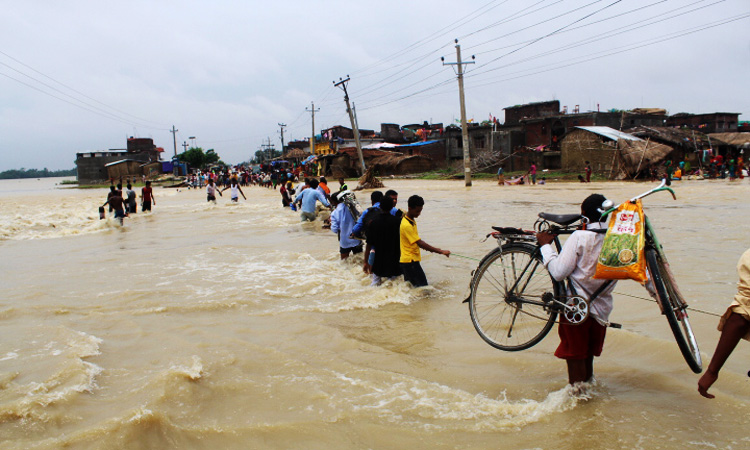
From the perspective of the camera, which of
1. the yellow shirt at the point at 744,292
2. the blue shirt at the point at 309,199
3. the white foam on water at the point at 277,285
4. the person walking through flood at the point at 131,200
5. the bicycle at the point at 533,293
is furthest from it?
the person walking through flood at the point at 131,200

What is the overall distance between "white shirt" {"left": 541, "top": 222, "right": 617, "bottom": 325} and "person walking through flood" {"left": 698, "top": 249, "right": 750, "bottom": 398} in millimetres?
639

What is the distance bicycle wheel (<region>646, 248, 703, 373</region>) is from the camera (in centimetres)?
323

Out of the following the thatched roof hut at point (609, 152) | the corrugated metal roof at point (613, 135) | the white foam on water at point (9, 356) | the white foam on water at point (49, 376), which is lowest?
the white foam on water at point (49, 376)

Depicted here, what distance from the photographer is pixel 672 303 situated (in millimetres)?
3287

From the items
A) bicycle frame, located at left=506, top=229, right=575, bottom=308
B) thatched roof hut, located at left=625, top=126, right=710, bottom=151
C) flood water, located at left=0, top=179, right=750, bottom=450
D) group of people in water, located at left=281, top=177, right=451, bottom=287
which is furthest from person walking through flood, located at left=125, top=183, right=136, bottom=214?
thatched roof hut, located at left=625, top=126, right=710, bottom=151

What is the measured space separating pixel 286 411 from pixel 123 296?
499 cm

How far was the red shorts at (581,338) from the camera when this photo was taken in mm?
3691

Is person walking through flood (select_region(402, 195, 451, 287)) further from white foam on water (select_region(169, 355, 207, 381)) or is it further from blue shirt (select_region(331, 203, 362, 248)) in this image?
white foam on water (select_region(169, 355, 207, 381))

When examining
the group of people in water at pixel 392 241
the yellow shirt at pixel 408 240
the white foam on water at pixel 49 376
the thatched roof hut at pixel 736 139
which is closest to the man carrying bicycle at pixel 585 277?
the group of people in water at pixel 392 241

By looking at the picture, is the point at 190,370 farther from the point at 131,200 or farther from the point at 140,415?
the point at 131,200

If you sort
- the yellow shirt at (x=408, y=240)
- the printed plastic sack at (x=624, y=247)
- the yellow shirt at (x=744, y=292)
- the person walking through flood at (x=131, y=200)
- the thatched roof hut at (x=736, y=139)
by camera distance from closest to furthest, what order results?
the yellow shirt at (x=744, y=292) < the printed plastic sack at (x=624, y=247) < the yellow shirt at (x=408, y=240) < the person walking through flood at (x=131, y=200) < the thatched roof hut at (x=736, y=139)

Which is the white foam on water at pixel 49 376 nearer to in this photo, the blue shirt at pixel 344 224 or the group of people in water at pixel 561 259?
the group of people in water at pixel 561 259

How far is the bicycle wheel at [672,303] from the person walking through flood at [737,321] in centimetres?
14

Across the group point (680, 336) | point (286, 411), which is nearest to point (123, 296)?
point (286, 411)
